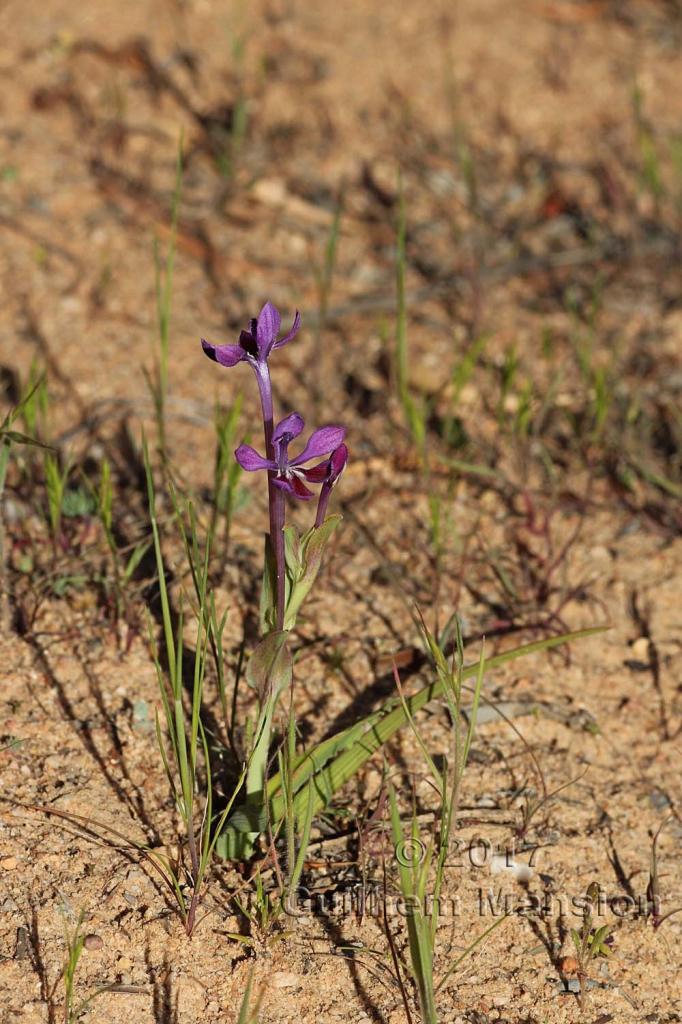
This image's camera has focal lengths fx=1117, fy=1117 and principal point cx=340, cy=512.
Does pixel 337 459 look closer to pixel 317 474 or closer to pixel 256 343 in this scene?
pixel 317 474

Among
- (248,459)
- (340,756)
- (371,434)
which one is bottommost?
(340,756)

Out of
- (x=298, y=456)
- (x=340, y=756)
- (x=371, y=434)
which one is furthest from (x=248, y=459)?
(x=371, y=434)

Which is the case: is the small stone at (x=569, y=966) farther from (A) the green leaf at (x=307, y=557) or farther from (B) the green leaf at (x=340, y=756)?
(A) the green leaf at (x=307, y=557)

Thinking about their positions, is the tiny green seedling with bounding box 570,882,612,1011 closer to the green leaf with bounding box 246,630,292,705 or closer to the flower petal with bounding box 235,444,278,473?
the green leaf with bounding box 246,630,292,705

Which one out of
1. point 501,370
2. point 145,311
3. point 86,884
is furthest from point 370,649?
point 145,311

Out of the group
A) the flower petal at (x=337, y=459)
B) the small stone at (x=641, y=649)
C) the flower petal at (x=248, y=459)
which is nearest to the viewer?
the flower petal at (x=248, y=459)

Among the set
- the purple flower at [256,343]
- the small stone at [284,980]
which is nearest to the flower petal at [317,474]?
the purple flower at [256,343]

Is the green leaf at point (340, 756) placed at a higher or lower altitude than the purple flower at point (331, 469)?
lower

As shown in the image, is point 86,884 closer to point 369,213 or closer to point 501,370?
point 501,370
